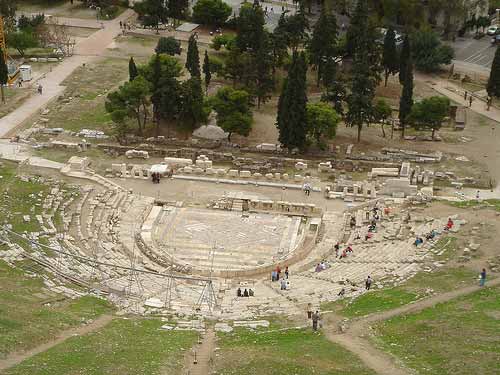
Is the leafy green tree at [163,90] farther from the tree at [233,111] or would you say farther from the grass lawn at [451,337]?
the grass lawn at [451,337]

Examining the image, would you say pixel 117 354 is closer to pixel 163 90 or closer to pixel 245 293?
pixel 245 293

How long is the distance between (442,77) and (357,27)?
12.4m

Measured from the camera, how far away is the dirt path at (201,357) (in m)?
36.6

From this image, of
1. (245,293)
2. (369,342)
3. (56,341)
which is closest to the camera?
(56,341)

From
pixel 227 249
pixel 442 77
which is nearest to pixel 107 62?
pixel 442 77

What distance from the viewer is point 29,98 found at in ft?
269

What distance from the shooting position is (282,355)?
37.2 m

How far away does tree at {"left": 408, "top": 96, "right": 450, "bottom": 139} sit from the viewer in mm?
74062

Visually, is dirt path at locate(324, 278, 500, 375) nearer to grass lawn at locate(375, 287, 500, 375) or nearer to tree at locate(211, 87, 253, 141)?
grass lawn at locate(375, 287, 500, 375)

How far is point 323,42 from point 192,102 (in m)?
19.5

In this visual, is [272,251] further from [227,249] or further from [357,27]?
[357,27]

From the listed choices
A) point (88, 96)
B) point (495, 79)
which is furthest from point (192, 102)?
point (495, 79)

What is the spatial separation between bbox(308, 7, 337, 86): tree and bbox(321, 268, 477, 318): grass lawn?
139 ft

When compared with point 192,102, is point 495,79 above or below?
above
